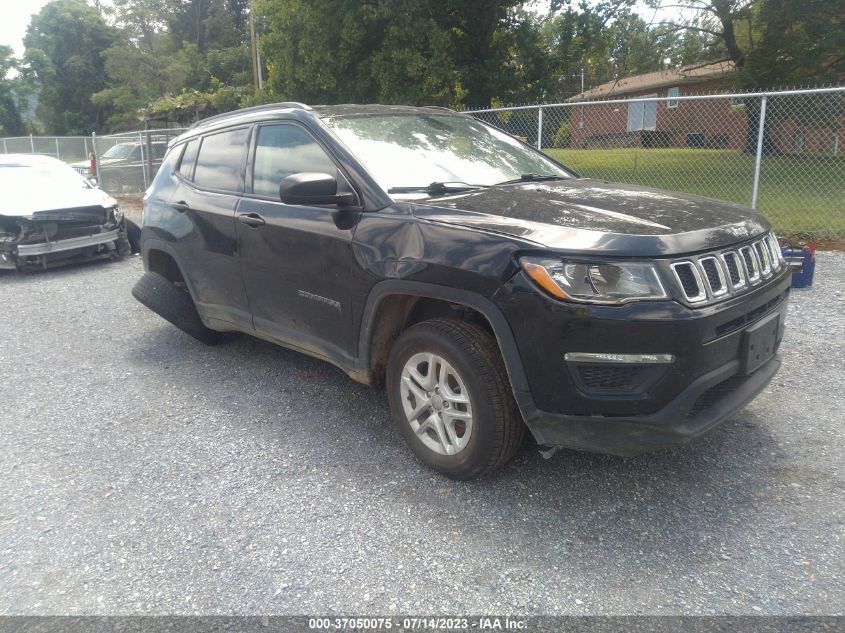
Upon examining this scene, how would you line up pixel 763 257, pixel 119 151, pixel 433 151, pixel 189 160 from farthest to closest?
pixel 119 151
pixel 189 160
pixel 433 151
pixel 763 257

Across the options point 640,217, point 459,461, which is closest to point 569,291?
point 640,217

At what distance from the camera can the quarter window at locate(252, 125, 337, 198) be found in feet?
12.6

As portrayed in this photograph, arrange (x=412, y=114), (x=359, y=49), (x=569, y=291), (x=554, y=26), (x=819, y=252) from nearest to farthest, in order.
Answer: (x=569, y=291), (x=412, y=114), (x=819, y=252), (x=359, y=49), (x=554, y=26)

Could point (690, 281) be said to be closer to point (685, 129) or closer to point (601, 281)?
point (601, 281)

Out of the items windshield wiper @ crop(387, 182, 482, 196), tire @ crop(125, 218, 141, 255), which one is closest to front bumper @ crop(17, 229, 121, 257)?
tire @ crop(125, 218, 141, 255)

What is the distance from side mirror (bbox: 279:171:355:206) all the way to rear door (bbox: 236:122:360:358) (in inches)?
6.5

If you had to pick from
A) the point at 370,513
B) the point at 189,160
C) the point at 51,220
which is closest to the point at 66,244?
the point at 51,220

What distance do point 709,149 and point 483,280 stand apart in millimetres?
11551

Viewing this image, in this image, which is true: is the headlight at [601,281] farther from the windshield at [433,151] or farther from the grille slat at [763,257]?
the windshield at [433,151]

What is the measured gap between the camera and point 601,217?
2996mm

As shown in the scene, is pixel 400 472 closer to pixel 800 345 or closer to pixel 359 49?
pixel 800 345

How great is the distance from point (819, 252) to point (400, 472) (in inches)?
274

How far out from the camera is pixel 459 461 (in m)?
3.17

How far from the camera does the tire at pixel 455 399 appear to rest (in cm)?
299
